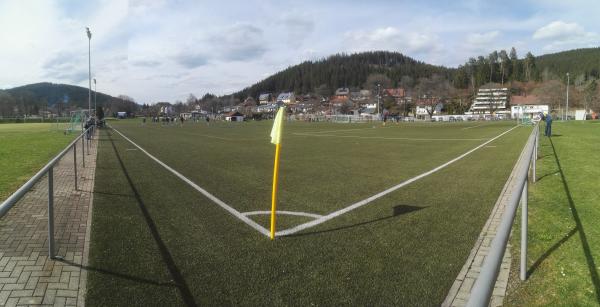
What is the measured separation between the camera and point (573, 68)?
171000mm

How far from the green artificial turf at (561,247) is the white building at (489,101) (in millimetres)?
131093

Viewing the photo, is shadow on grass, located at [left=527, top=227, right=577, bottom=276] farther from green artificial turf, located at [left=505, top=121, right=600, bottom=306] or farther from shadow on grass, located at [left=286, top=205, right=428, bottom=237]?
shadow on grass, located at [left=286, top=205, right=428, bottom=237]

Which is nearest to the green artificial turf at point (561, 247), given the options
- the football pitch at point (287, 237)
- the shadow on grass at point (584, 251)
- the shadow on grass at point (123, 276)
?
the shadow on grass at point (584, 251)

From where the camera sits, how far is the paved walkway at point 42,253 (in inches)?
163

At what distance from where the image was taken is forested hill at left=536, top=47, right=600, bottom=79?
16075 centimetres

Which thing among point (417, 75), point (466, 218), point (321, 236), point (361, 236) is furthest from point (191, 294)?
point (417, 75)

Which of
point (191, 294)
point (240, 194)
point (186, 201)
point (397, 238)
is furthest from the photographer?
point (240, 194)

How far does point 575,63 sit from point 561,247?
20992 centimetres

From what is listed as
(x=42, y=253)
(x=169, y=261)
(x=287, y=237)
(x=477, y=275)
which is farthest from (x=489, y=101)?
(x=42, y=253)

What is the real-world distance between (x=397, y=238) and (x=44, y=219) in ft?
19.3

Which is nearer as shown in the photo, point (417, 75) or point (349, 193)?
point (349, 193)

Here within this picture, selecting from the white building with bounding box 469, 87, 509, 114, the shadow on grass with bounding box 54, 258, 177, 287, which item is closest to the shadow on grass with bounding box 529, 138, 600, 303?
the shadow on grass with bounding box 54, 258, 177, 287

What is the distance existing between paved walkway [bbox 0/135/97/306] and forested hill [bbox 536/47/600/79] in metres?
182

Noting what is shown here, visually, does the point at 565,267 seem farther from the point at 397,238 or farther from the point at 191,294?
the point at 191,294
